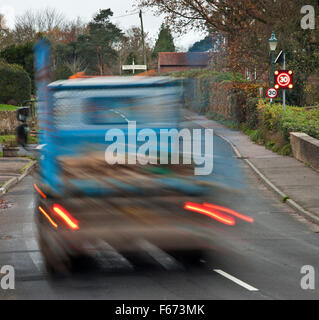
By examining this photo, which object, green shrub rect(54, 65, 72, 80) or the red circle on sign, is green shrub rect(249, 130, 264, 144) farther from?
green shrub rect(54, 65, 72, 80)

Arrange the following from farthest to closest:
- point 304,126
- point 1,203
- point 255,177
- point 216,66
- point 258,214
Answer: point 216,66, point 304,126, point 255,177, point 1,203, point 258,214

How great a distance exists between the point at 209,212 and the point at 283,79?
67.0 ft

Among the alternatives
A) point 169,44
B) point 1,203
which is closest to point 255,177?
point 1,203

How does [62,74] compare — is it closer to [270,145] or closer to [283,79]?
[283,79]

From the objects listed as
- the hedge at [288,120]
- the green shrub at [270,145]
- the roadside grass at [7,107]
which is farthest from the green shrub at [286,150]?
the roadside grass at [7,107]

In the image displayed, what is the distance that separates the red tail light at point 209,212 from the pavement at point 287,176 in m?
4.82

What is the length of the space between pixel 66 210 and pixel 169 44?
281ft

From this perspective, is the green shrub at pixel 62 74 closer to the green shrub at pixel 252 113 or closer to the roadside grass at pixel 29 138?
the green shrub at pixel 252 113

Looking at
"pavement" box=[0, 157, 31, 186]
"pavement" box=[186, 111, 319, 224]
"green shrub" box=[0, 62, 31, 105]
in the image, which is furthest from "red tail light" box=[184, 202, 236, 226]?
"green shrub" box=[0, 62, 31, 105]

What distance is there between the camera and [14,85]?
160ft

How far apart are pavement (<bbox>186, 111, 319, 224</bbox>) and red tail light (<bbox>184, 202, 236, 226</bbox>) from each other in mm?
4820

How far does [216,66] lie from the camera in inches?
2046

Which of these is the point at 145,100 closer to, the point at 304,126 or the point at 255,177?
the point at 255,177

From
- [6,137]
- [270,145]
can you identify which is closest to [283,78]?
[270,145]
